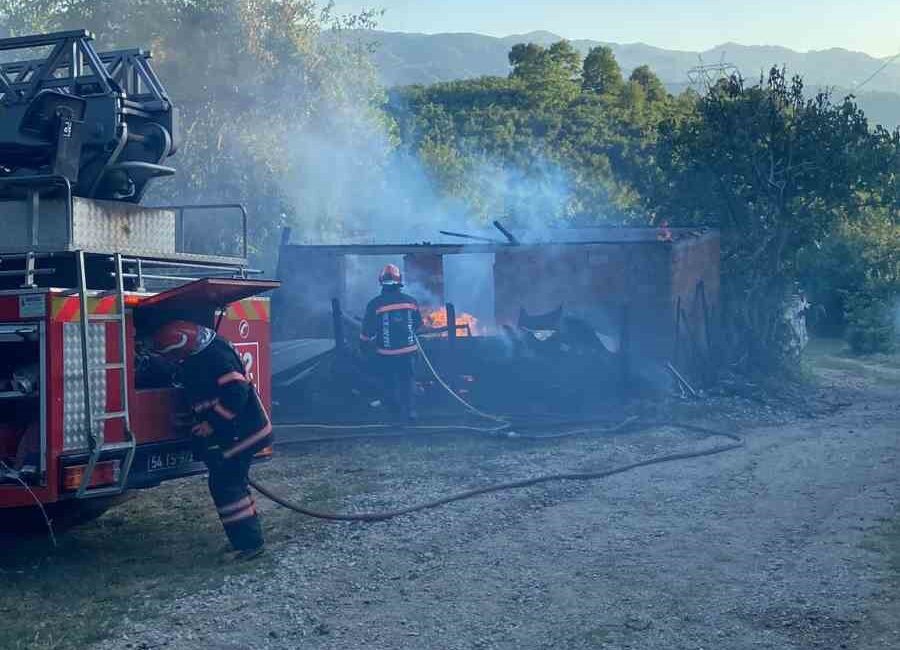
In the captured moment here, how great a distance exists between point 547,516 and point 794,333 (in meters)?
10.7

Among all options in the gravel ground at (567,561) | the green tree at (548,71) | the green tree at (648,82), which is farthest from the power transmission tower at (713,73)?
the green tree at (648,82)

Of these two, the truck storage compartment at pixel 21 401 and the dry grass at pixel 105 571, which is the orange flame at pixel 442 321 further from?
the truck storage compartment at pixel 21 401

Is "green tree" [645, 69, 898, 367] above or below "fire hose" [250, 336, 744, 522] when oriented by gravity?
above

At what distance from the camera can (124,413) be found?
642cm

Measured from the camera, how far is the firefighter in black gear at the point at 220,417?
22.0ft

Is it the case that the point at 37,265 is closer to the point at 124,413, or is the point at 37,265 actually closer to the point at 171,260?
the point at 171,260

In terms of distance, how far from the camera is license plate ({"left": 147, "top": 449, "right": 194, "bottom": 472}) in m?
6.82

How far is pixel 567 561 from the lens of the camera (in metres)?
6.57

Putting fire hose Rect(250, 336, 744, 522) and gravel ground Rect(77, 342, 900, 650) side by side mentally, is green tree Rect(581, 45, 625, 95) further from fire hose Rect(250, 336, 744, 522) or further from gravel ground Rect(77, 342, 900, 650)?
gravel ground Rect(77, 342, 900, 650)

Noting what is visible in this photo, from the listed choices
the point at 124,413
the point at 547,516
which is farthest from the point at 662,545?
the point at 124,413

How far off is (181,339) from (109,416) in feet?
2.22

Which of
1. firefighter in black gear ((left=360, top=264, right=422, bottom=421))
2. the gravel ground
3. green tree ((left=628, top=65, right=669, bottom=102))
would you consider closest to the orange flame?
firefighter in black gear ((left=360, top=264, right=422, bottom=421))

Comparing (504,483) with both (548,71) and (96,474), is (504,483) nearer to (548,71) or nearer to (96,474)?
(96,474)

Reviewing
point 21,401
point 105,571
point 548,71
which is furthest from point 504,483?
point 548,71
